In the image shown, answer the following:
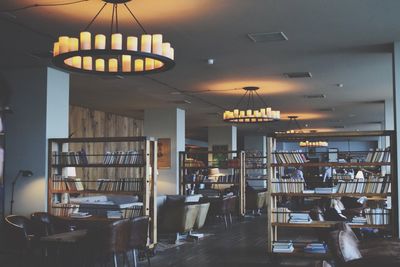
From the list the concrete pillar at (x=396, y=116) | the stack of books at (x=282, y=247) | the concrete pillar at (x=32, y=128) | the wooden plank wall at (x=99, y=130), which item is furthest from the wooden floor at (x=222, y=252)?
the wooden plank wall at (x=99, y=130)

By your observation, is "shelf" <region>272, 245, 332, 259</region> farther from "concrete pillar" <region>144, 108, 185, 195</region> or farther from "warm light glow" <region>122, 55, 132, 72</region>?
"concrete pillar" <region>144, 108, 185, 195</region>

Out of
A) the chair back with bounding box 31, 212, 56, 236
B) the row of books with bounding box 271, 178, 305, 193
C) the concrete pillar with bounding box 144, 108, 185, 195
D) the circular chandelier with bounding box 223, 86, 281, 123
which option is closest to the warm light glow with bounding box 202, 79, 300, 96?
the circular chandelier with bounding box 223, 86, 281, 123

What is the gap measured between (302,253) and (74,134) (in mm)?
9505

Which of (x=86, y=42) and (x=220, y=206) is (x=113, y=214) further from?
(x=220, y=206)

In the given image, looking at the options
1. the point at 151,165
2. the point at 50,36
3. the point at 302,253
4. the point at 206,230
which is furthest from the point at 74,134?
the point at 302,253

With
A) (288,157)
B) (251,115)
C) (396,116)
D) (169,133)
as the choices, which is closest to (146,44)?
(288,157)

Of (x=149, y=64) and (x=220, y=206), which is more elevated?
(x=149, y=64)

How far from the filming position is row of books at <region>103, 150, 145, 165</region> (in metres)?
8.63

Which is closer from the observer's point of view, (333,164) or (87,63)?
(87,63)

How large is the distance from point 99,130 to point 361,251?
Answer: 13.0 meters

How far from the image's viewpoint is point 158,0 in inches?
234

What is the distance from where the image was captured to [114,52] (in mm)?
5418

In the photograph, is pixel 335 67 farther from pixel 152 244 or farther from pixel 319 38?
pixel 152 244

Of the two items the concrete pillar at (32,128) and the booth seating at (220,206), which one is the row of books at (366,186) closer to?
the concrete pillar at (32,128)
